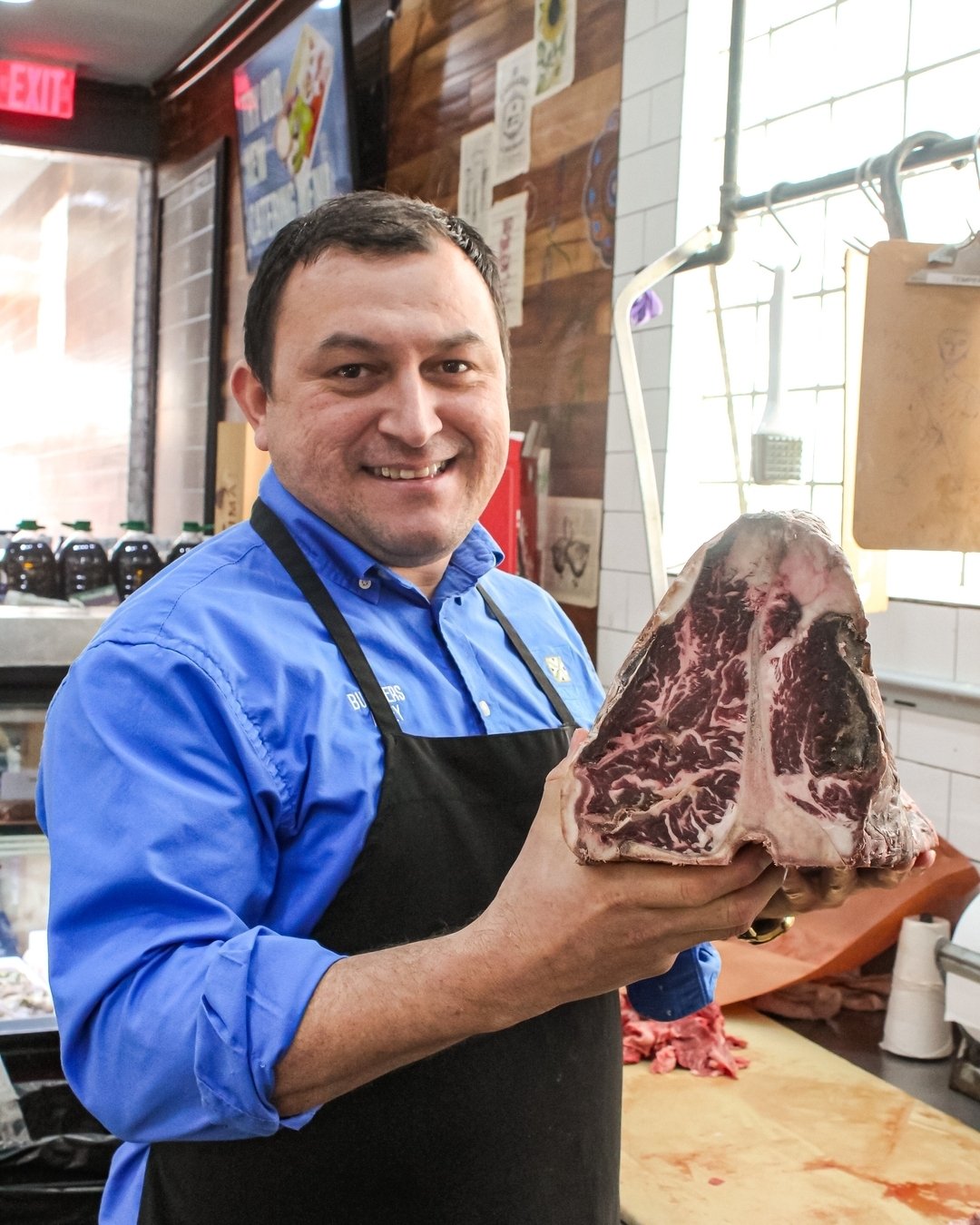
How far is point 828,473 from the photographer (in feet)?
8.50

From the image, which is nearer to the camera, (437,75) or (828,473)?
(828,473)

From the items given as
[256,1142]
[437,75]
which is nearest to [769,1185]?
[256,1142]

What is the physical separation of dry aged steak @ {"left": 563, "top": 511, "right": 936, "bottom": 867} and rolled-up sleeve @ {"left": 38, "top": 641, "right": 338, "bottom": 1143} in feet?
0.90

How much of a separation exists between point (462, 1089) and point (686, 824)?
1.59ft

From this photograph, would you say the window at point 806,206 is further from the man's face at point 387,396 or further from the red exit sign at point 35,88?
the red exit sign at point 35,88

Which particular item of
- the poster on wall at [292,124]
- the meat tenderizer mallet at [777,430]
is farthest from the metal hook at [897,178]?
the poster on wall at [292,124]

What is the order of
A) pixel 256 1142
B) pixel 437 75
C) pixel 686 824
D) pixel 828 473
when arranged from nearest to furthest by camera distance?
pixel 686 824
pixel 256 1142
pixel 828 473
pixel 437 75

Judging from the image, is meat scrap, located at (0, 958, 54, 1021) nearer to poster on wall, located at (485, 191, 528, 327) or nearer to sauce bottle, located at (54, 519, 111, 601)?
sauce bottle, located at (54, 519, 111, 601)

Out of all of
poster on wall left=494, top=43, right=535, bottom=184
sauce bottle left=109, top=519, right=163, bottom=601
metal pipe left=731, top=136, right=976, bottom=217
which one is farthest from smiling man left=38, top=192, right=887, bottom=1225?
poster on wall left=494, top=43, right=535, bottom=184

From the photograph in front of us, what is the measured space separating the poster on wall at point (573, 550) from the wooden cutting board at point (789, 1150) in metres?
1.40

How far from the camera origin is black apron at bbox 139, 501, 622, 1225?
3.72ft

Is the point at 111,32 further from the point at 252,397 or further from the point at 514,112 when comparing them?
the point at 252,397

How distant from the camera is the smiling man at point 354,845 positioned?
2.98ft

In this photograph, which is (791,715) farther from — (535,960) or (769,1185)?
(769,1185)
